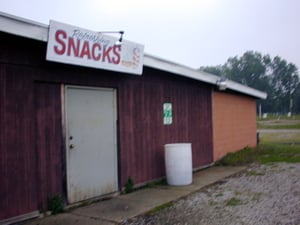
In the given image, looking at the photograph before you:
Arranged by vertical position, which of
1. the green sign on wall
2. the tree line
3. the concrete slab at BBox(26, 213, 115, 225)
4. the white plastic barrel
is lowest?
the concrete slab at BBox(26, 213, 115, 225)

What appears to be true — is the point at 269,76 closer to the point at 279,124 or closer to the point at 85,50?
the point at 279,124

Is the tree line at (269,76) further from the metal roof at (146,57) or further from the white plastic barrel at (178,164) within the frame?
the white plastic barrel at (178,164)

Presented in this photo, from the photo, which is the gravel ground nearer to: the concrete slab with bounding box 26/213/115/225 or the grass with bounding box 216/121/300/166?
the concrete slab with bounding box 26/213/115/225

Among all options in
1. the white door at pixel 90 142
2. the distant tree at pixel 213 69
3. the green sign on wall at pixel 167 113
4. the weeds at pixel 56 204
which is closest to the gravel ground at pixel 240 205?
the weeds at pixel 56 204

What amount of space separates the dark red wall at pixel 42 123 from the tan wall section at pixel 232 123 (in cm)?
373

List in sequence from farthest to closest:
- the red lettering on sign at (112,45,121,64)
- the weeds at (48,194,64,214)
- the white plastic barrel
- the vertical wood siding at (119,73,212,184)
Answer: the white plastic barrel
the vertical wood siding at (119,73,212,184)
the red lettering on sign at (112,45,121,64)
the weeds at (48,194,64,214)

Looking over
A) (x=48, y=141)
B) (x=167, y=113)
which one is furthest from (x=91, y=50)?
(x=167, y=113)

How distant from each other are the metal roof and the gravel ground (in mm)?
2728

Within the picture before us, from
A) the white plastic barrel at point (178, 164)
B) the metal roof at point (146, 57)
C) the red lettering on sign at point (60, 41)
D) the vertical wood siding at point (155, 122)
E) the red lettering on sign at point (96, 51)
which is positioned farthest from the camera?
the white plastic barrel at point (178, 164)

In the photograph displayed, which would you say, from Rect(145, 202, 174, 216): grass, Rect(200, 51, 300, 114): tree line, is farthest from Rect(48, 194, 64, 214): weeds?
Rect(200, 51, 300, 114): tree line

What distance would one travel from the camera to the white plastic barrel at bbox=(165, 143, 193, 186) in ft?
25.3

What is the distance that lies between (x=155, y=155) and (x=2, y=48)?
426cm

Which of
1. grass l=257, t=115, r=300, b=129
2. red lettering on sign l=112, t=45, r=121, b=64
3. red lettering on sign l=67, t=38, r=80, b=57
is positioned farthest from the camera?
grass l=257, t=115, r=300, b=129

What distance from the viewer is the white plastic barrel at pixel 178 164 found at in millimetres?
7699
